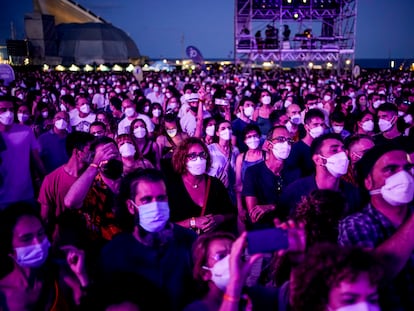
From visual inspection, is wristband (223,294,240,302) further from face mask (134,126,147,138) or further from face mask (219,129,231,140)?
face mask (134,126,147,138)

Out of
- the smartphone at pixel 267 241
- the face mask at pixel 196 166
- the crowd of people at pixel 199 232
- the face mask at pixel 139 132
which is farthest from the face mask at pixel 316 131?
the smartphone at pixel 267 241

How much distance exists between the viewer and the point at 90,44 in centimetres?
7688

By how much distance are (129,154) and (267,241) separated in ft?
9.96

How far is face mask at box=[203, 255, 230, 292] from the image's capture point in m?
2.09

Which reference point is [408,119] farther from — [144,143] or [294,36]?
[294,36]

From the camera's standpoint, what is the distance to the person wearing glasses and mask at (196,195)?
11.6 feet

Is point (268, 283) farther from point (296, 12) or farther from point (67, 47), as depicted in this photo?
point (67, 47)

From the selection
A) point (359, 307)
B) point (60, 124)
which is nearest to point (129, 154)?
point (60, 124)

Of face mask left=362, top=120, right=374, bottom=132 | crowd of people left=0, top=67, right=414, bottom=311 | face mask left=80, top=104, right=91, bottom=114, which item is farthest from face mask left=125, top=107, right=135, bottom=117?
face mask left=362, top=120, right=374, bottom=132

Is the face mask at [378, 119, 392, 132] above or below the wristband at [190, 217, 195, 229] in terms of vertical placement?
above

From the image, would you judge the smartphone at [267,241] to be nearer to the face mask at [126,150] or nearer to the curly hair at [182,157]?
the curly hair at [182,157]

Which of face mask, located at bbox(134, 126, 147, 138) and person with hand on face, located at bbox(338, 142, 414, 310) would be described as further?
face mask, located at bbox(134, 126, 147, 138)

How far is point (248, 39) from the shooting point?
33625mm

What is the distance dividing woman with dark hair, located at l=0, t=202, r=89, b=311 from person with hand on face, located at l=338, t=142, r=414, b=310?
5.22 feet
